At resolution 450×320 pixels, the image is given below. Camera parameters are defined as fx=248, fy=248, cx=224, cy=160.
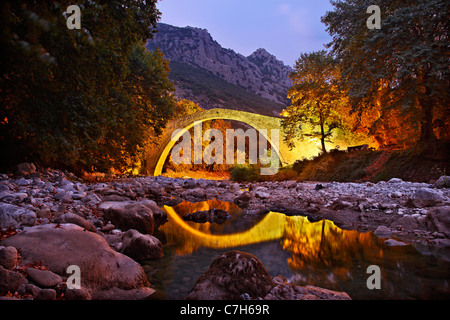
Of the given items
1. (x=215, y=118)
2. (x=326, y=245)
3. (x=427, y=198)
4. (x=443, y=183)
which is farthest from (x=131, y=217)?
(x=215, y=118)

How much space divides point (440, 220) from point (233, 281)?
408 centimetres

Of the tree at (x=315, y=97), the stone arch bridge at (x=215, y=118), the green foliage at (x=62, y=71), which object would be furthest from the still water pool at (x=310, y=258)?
the stone arch bridge at (x=215, y=118)

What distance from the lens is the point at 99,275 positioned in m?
2.56

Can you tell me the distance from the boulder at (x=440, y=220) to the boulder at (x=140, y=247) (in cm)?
465

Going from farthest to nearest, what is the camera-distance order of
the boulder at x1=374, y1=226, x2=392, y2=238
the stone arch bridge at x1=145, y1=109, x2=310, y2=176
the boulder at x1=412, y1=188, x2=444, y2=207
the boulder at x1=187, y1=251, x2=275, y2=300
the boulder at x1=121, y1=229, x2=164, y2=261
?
the stone arch bridge at x1=145, y1=109, x2=310, y2=176
the boulder at x1=412, y1=188, x2=444, y2=207
the boulder at x1=374, y1=226, x2=392, y2=238
the boulder at x1=121, y1=229, x2=164, y2=261
the boulder at x1=187, y1=251, x2=275, y2=300

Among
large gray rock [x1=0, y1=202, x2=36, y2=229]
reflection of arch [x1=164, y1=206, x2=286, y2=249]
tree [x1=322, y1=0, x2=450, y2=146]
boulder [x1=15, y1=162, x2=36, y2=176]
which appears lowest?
reflection of arch [x1=164, y1=206, x2=286, y2=249]

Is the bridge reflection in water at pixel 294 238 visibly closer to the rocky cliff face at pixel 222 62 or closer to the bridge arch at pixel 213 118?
the bridge arch at pixel 213 118

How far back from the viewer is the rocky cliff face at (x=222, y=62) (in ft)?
294

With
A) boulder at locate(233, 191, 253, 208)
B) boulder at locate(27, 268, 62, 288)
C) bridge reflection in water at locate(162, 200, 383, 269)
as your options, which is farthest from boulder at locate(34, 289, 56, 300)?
boulder at locate(233, 191, 253, 208)

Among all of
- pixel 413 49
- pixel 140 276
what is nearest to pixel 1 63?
pixel 140 276

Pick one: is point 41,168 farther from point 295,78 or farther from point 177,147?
point 177,147

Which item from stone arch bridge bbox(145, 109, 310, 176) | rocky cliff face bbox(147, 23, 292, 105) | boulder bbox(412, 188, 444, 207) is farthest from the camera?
rocky cliff face bbox(147, 23, 292, 105)

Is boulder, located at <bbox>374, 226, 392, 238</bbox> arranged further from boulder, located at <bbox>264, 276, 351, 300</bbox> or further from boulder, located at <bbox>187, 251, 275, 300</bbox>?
boulder, located at <bbox>187, 251, 275, 300</bbox>

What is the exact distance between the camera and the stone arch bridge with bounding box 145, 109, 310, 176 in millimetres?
19450
